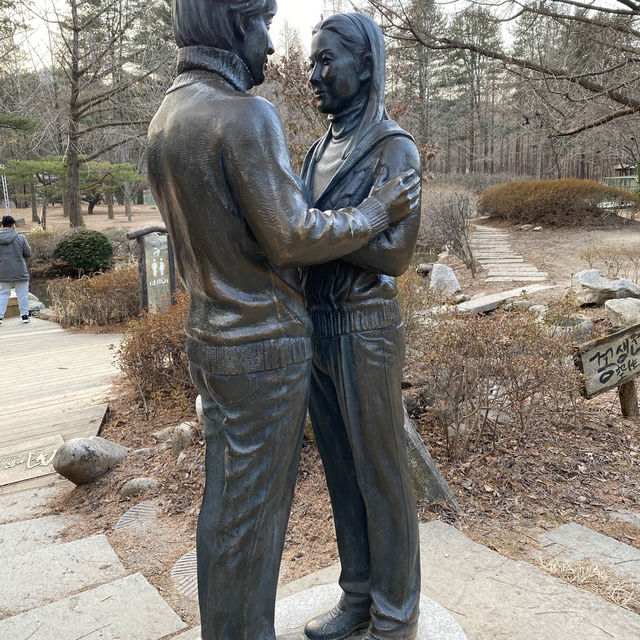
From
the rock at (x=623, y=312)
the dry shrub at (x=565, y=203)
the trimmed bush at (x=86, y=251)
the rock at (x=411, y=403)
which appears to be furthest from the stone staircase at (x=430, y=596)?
the dry shrub at (x=565, y=203)

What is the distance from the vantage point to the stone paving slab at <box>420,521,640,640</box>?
2494 millimetres

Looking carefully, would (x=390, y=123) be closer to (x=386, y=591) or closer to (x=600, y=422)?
(x=386, y=591)

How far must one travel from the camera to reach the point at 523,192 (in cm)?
2028

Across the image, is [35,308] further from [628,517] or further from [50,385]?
[628,517]

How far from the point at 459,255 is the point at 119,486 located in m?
10.5

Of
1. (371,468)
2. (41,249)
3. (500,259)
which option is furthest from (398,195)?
(41,249)

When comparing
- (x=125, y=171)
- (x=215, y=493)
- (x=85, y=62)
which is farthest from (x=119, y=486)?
(x=125, y=171)

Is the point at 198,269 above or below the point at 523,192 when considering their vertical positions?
below

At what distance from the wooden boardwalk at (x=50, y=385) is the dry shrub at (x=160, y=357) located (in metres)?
0.56

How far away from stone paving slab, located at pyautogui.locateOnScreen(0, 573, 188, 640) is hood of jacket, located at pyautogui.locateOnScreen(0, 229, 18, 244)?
9531 millimetres

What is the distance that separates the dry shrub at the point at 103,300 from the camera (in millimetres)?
11117

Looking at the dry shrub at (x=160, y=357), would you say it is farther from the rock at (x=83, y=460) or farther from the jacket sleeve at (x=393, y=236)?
the jacket sleeve at (x=393, y=236)

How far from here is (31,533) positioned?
4.20 meters

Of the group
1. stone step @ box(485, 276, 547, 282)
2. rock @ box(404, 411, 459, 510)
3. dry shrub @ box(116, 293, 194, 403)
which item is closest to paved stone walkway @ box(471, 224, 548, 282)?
stone step @ box(485, 276, 547, 282)
